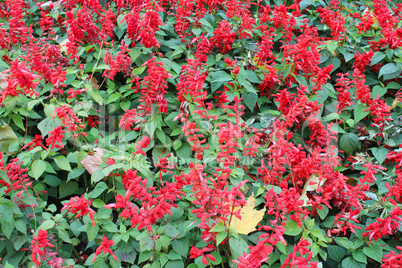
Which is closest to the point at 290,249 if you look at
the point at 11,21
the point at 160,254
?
the point at 160,254

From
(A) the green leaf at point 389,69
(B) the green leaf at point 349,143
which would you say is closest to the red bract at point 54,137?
(B) the green leaf at point 349,143

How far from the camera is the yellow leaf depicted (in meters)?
2.01

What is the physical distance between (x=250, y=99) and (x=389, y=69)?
4.21 ft

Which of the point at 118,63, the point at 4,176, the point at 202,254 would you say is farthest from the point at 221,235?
the point at 118,63

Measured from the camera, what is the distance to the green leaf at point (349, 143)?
272 cm

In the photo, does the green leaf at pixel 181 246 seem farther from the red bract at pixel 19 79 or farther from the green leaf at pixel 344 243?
the red bract at pixel 19 79

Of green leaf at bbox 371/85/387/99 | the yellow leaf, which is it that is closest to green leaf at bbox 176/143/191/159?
the yellow leaf

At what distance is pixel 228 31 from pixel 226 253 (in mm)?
1907

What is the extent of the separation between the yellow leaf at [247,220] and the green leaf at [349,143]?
97cm

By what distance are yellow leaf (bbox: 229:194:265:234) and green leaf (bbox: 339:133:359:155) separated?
3.17ft

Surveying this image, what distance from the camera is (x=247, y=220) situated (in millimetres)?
2090

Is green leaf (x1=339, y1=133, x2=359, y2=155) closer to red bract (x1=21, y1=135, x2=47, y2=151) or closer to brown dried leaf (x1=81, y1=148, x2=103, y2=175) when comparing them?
brown dried leaf (x1=81, y1=148, x2=103, y2=175)

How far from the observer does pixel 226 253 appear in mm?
2084

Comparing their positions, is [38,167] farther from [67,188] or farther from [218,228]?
[218,228]
